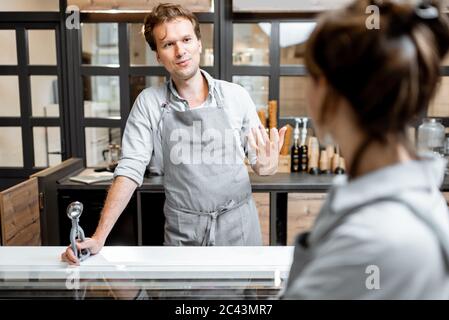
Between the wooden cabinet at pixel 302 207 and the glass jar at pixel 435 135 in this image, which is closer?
the wooden cabinet at pixel 302 207

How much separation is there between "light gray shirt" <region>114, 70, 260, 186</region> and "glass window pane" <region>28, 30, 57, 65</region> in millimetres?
1625

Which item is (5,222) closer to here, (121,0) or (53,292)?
(53,292)

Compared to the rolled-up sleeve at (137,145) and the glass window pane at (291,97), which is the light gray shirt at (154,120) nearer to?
the rolled-up sleeve at (137,145)

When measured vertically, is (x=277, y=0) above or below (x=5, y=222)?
above

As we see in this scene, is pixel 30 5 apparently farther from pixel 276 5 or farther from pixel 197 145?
pixel 197 145

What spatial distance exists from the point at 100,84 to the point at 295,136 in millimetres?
1245

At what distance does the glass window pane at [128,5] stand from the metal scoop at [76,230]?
5.69 feet

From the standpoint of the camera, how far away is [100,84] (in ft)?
9.42

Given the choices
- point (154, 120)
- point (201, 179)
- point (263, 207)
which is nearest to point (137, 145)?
point (154, 120)

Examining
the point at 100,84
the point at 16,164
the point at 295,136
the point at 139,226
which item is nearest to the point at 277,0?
the point at 295,136

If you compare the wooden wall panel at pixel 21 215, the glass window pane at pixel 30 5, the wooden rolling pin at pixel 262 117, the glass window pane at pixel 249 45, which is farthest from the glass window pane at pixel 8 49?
the wooden rolling pin at pixel 262 117

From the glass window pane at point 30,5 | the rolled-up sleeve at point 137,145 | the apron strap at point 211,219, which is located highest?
the glass window pane at point 30,5

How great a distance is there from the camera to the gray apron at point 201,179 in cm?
142

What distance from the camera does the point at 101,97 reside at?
2.89 m
